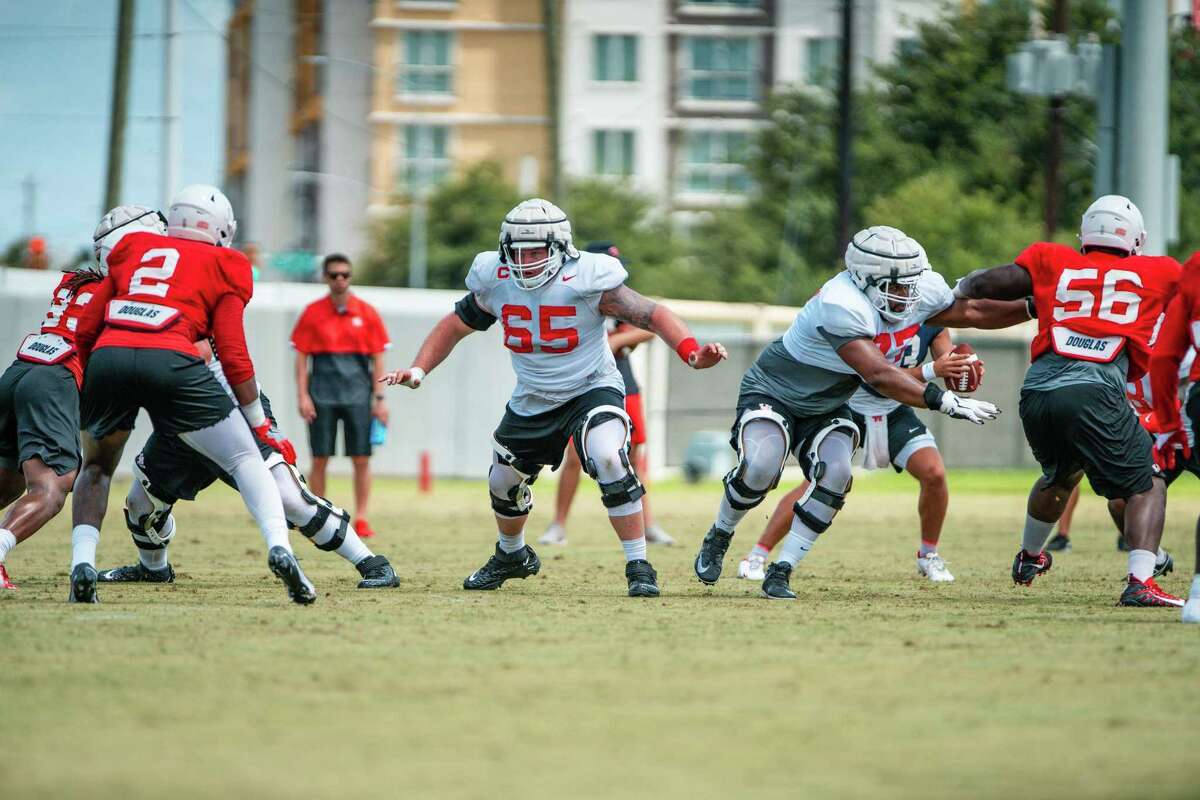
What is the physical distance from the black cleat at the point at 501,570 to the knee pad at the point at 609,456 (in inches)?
30.7

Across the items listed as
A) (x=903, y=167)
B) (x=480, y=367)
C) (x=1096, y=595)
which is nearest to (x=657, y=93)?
(x=903, y=167)

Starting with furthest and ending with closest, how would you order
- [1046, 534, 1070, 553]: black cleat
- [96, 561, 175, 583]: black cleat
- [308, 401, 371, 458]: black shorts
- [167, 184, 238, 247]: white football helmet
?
[308, 401, 371, 458]: black shorts, [1046, 534, 1070, 553]: black cleat, [96, 561, 175, 583]: black cleat, [167, 184, 238, 247]: white football helmet

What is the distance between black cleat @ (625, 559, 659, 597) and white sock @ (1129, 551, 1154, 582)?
2.45 metres

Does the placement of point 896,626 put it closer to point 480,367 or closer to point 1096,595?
point 1096,595

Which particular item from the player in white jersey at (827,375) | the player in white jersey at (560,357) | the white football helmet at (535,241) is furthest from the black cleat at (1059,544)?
the white football helmet at (535,241)

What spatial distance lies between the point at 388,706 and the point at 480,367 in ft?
58.3

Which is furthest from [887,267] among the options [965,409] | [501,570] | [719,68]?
[719,68]

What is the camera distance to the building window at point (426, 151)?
53.7 meters

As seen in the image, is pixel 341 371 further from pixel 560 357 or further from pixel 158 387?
pixel 158 387

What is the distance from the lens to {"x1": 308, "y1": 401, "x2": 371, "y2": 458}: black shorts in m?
14.0

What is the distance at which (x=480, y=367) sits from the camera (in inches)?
917

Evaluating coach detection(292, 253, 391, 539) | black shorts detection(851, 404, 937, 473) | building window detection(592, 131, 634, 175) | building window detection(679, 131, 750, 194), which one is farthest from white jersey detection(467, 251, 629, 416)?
building window detection(679, 131, 750, 194)

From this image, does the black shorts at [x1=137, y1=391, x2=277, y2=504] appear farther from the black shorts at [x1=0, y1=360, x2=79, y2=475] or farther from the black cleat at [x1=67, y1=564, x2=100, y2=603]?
the black cleat at [x1=67, y1=564, x2=100, y2=603]

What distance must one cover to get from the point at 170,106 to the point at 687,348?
54.5ft
